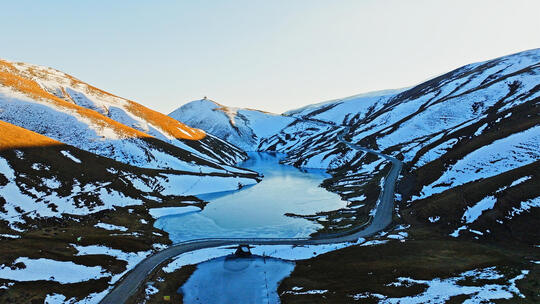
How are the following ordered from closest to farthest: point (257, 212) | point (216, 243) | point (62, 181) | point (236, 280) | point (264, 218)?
point (236, 280) < point (216, 243) < point (62, 181) < point (264, 218) < point (257, 212)

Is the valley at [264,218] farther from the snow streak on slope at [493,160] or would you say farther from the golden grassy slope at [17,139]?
the golden grassy slope at [17,139]

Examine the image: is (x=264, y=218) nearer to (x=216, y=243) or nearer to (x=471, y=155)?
(x=216, y=243)

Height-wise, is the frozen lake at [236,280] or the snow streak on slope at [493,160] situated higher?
the snow streak on slope at [493,160]

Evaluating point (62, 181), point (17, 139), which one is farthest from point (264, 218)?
point (17, 139)

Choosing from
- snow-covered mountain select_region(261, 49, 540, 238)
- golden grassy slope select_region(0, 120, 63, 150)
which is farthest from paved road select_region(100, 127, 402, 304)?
golden grassy slope select_region(0, 120, 63, 150)

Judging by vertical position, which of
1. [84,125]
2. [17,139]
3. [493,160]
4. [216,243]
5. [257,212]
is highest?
[84,125]

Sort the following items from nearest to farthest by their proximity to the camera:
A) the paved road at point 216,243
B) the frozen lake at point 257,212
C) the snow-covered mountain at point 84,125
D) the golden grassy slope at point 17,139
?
the paved road at point 216,243
the frozen lake at point 257,212
the golden grassy slope at point 17,139
the snow-covered mountain at point 84,125

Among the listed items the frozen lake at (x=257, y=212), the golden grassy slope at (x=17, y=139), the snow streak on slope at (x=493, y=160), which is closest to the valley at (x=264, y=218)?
the snow streak on slope at (x=493, y=160)
